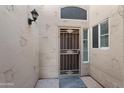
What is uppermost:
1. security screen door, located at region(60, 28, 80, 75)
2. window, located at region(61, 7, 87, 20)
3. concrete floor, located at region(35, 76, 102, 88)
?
window, located at region(61, 7, 87, 20)

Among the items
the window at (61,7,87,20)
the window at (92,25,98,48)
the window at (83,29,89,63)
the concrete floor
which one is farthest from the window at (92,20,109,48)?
the concrete floor

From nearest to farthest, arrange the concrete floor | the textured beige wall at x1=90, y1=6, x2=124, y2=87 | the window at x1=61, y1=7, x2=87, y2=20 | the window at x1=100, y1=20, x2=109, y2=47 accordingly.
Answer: the textured beige wall at x1=90, y1=6, x2=124, y2=87, the window at x1=100, y1=20, x2=109, y2=47, the concrete floor, the window at x1=61, y1=7, x2=87, y2=20

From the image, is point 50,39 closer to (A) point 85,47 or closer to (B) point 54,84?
(A) point 85,47

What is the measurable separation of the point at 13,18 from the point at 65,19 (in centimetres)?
263

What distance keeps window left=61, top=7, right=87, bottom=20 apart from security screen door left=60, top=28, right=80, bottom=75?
1.29 feet

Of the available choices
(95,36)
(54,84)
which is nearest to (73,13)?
(95,36)

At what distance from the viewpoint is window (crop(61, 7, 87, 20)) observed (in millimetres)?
4141

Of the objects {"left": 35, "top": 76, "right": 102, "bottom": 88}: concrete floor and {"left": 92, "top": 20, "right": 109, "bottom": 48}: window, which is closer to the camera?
{"left": 92, "top": 20, "right": 109, "bottom": 48}: window

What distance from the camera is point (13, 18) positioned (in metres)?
1.62

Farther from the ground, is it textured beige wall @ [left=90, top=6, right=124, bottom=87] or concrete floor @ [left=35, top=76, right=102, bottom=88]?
textured beige wall @ [left=90, top=6, right=124, bottom=87]

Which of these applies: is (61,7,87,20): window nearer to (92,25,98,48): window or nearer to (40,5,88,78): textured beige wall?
(40,5,88,78): textured beige wall

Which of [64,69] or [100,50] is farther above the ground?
[100,50]
